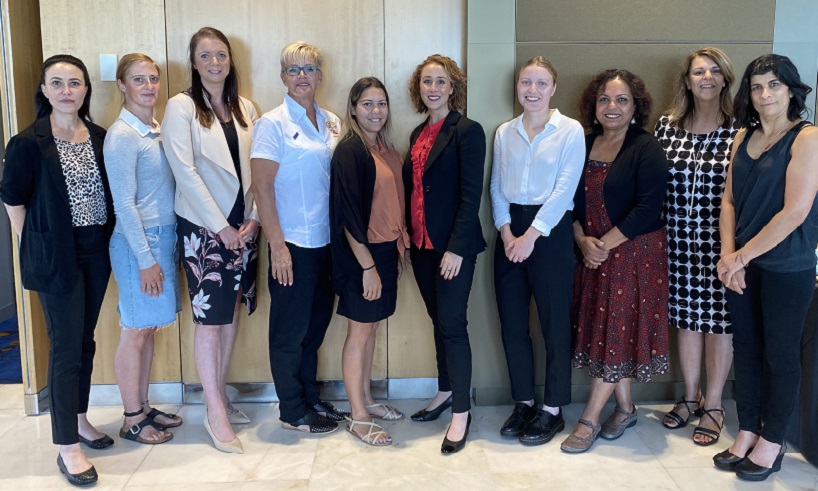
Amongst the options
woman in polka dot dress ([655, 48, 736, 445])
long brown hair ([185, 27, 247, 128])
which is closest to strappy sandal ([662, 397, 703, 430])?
woman in polka dot dress ([655, 48, 736, 445])

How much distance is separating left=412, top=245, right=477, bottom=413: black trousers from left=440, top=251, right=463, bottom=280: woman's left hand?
31 millimetres

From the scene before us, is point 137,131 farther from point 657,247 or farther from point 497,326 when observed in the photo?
point 657,247

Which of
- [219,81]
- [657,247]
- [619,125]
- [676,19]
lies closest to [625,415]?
[657,247]

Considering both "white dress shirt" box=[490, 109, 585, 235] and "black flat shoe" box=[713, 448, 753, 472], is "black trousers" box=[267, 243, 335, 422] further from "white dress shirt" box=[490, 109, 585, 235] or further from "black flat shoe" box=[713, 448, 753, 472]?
"black flat shoe" box=[713, 448, 753, 472]

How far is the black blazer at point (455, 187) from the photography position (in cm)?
294

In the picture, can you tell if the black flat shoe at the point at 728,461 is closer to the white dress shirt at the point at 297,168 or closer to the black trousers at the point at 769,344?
the black trousers at the point at 769,344

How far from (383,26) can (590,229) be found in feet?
4.96

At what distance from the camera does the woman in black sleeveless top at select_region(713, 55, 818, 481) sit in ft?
8.54

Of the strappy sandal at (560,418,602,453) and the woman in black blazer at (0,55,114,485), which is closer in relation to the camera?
the woman in black blazer at (0,55,114,485)

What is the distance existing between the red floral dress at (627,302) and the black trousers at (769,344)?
0.34 metres

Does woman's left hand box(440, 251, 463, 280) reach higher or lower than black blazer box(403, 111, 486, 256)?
lower

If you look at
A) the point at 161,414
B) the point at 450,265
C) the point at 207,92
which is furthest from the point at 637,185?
the point at 161,414

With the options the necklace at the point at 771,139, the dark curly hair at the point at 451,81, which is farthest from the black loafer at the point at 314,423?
the necklace at the point at 771,139

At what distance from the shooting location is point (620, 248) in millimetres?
3070
